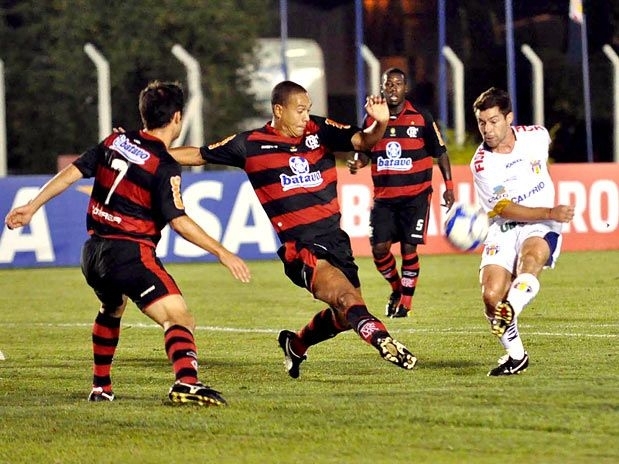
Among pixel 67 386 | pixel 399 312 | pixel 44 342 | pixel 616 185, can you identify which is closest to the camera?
pixel 67 386

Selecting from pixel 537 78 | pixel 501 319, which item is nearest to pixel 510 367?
pixel 501 319

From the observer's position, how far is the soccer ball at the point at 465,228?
1257cm

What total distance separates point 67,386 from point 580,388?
342 centimetres

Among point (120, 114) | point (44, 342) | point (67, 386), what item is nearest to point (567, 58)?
point (120, 114)

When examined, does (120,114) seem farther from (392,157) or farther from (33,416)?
(33,416)

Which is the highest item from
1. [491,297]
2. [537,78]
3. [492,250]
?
[492,250]

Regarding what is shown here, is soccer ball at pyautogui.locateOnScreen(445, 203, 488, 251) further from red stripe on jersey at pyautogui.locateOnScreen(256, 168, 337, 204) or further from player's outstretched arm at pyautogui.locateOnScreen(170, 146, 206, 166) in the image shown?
player's outstretched arm at pyautogui.locateOnScreen(170, 146, 206, 166)

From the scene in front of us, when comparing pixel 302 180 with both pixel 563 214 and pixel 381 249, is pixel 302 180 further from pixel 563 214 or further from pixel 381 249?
pixel 381 249

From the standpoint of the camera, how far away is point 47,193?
913 centimetres

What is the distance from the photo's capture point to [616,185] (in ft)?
77.4

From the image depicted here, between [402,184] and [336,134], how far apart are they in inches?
222

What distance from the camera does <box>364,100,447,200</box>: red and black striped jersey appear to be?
15969 mm

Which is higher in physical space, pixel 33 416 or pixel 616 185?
pixel 33 416

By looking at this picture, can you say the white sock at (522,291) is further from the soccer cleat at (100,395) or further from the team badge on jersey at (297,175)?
the soccer cleat at (100,395)
